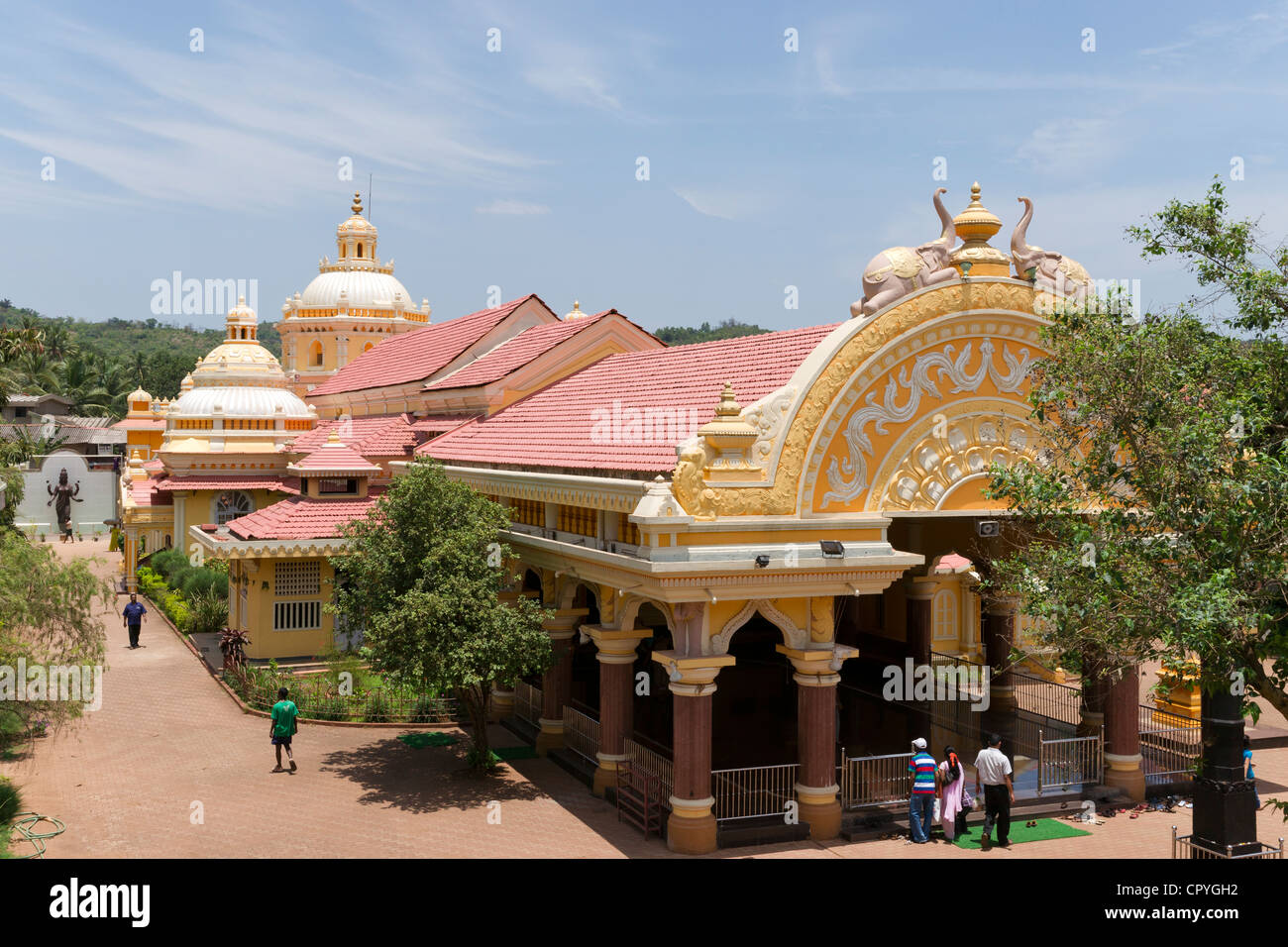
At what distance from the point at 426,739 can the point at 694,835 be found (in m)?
7.99

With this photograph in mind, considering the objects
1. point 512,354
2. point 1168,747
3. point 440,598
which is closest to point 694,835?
point 440,598

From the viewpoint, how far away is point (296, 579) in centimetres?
2723

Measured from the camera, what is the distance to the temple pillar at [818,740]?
16125 millimetres

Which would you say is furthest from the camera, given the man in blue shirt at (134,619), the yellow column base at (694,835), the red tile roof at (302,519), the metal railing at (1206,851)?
the man in blue shirt at (134,619)

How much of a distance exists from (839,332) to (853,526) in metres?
2.68

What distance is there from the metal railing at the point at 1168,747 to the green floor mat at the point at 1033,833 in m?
2.57

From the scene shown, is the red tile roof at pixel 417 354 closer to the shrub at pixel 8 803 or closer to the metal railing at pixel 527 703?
the metal railing at pixel 527 703

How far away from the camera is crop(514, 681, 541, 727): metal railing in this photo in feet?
72.6

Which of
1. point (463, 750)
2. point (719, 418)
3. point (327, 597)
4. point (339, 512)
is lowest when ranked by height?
point (463, 750)


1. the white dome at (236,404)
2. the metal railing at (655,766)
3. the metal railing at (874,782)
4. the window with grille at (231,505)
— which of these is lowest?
the metal railing at (874,782)
